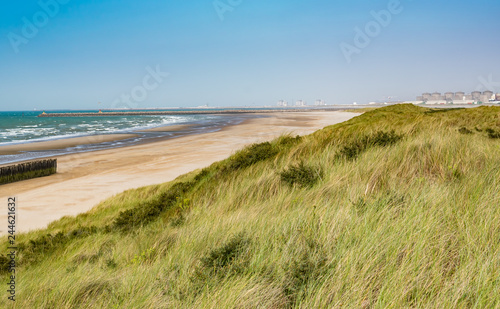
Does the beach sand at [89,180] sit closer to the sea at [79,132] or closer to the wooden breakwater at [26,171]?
the wooden breakwater at [26,171]

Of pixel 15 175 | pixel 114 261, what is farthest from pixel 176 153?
pixel 114 261

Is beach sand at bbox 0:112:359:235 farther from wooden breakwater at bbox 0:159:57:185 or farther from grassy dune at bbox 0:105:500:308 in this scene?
grassy dune at bbox 0:105:500:308

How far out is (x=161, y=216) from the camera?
21.6ft

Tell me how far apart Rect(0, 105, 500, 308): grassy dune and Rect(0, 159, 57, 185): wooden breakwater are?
12192mm

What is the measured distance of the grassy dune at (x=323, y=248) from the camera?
234 centimetres

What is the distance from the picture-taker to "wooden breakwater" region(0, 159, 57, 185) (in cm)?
1576

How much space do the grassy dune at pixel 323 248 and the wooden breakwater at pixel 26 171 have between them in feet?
40.0

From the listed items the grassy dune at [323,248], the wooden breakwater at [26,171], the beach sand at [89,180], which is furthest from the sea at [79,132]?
the grassy dune at [323,248]

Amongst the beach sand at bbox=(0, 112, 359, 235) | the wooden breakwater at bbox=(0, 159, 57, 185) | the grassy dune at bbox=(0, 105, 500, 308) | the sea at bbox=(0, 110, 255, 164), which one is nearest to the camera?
the grassy dune at bbox=(0, 105, 500, 308)

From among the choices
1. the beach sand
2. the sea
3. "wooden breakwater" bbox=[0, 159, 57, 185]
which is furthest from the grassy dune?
the sea

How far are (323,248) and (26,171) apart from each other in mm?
18465

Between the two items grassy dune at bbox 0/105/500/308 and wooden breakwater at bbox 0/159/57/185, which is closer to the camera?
grassy dune at bbox 0/105/500/308

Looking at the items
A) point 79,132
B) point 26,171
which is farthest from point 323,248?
point 79,132

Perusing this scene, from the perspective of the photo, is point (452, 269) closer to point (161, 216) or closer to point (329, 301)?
point (329, 301)
